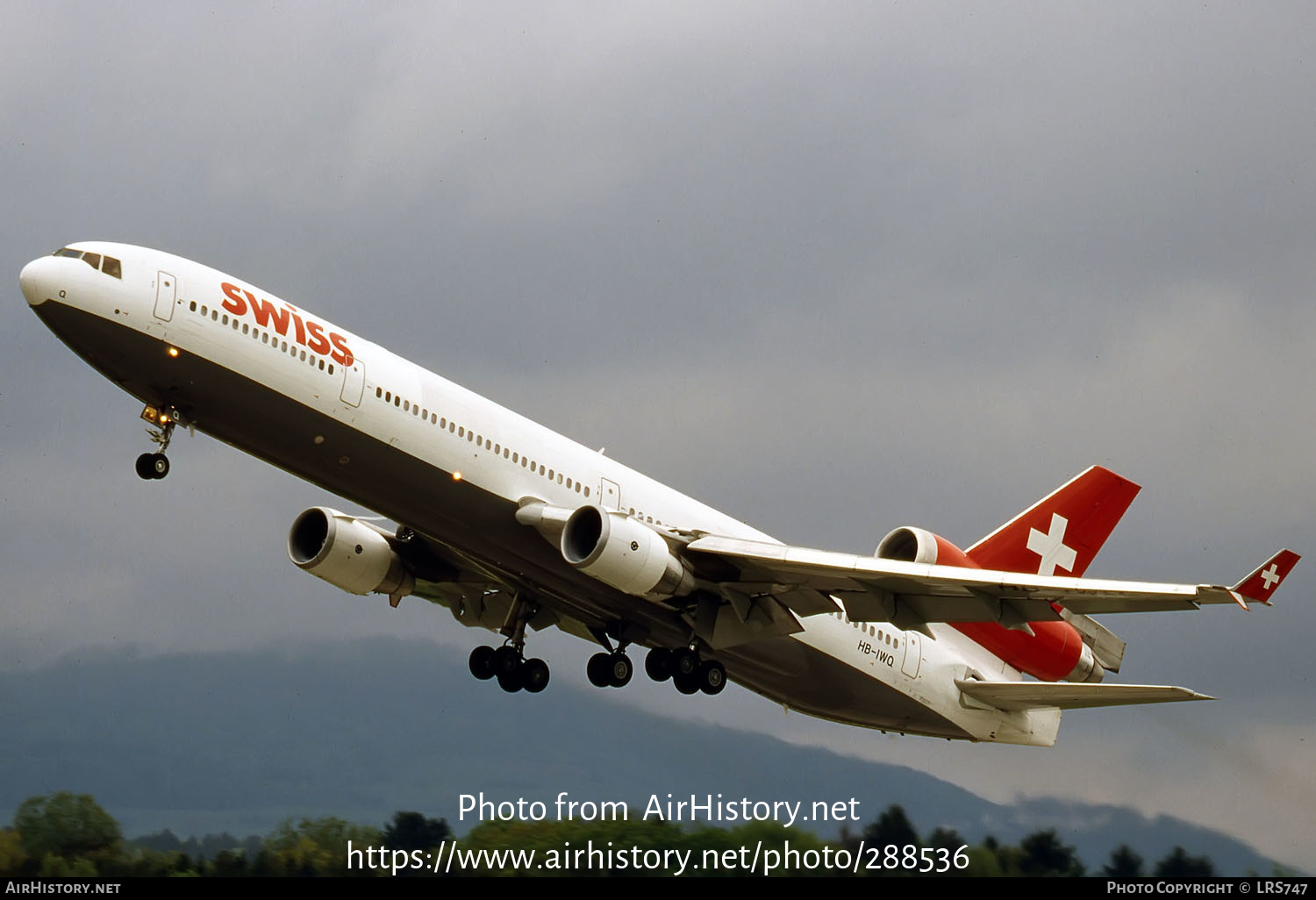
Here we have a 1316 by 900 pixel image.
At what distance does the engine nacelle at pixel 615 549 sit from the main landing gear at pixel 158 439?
23.1 ft

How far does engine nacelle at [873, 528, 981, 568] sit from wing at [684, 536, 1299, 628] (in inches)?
21.2

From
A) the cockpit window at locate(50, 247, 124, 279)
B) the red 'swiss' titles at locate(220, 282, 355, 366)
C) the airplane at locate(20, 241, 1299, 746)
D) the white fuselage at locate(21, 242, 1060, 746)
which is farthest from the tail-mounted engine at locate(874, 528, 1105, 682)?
the cockpit window at locate(50, 247, 124, 279)

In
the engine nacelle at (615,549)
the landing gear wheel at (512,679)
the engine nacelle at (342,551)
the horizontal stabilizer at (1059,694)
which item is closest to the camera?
the engine nacelle at (615,549)

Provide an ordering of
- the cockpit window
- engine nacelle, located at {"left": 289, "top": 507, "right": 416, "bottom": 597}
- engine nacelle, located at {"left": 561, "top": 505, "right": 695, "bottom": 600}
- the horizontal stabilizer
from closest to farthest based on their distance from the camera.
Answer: the cockpit window, engine nacelle, located at {"left": 561, "top": 505, "right": 695, "bottom": 600}, the horizontal stabilizer, engine nacelle, located at {"left": 289, "top": 507, "right": 416, "bottom": 597}

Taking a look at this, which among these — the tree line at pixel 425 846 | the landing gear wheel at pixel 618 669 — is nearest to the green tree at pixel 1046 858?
the tree line at pixel 425 846

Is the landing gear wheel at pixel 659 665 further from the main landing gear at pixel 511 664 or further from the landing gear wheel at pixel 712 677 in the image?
the main landing gear at pixel 511 664

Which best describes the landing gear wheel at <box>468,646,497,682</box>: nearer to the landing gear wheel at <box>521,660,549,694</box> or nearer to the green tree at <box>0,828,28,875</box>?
the landing gear wheel at <box>521,660,549,694</box>

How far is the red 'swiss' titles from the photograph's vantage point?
25.9 m

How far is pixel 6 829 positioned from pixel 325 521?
8.44 m

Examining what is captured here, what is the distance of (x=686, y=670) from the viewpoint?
101 ft

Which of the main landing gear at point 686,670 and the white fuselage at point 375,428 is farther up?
the white fuselage at point 375,428

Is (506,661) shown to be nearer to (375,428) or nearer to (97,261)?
(375,428)

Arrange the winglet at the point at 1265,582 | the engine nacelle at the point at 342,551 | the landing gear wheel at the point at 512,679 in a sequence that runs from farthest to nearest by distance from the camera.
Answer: the landing gear wheel at the point at 512,679
the engine nacelle at the point at 342,551
the winglet at the point at 1265,582

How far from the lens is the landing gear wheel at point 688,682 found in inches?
1215
